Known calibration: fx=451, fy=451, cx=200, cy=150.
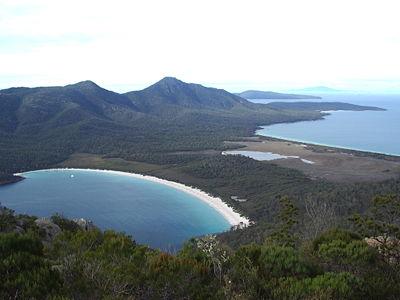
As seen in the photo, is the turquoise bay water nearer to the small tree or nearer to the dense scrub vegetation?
the small tree

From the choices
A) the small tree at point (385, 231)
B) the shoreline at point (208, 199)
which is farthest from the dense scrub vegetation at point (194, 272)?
the shoreline at point (208, 199)

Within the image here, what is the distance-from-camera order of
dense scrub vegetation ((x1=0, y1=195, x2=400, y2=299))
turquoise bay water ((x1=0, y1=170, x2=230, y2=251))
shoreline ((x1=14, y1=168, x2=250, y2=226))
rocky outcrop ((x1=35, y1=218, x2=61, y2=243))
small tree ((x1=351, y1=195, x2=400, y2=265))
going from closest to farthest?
dense scrub vegetation ((x1=0, y1=195, x2=400, y2=299)), small tree ((x1=351, y1=195, x2=400, y2=265)), rocky outcrop ((x1=35, y1=218, x2=61, y2=243)), turquoise bay water ((x1=0, y1=170, x2=230, y2=251)), shoreline ((x1=14, y1=168, x2=250, y2=226))

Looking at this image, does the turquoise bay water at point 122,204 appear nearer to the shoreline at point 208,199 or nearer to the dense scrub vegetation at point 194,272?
the shoreline at point 208,199

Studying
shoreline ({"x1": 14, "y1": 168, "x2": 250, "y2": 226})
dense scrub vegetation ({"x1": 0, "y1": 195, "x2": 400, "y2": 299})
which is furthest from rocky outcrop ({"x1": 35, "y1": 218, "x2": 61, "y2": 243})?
shoreline ({"x1": 14, "y1": 168, "x2": 250, "y2": 226})

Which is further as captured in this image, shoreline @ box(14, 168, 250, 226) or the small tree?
shoreline @ box(14, 168, 250, 226)

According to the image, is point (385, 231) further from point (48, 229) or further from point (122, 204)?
point (122, 204)

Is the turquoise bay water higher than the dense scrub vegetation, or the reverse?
the dense scrub vegetation

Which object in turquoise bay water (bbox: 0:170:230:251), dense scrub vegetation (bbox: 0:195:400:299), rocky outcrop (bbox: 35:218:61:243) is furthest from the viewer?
turquoise bay water (bbox: 0:170:230:251)
